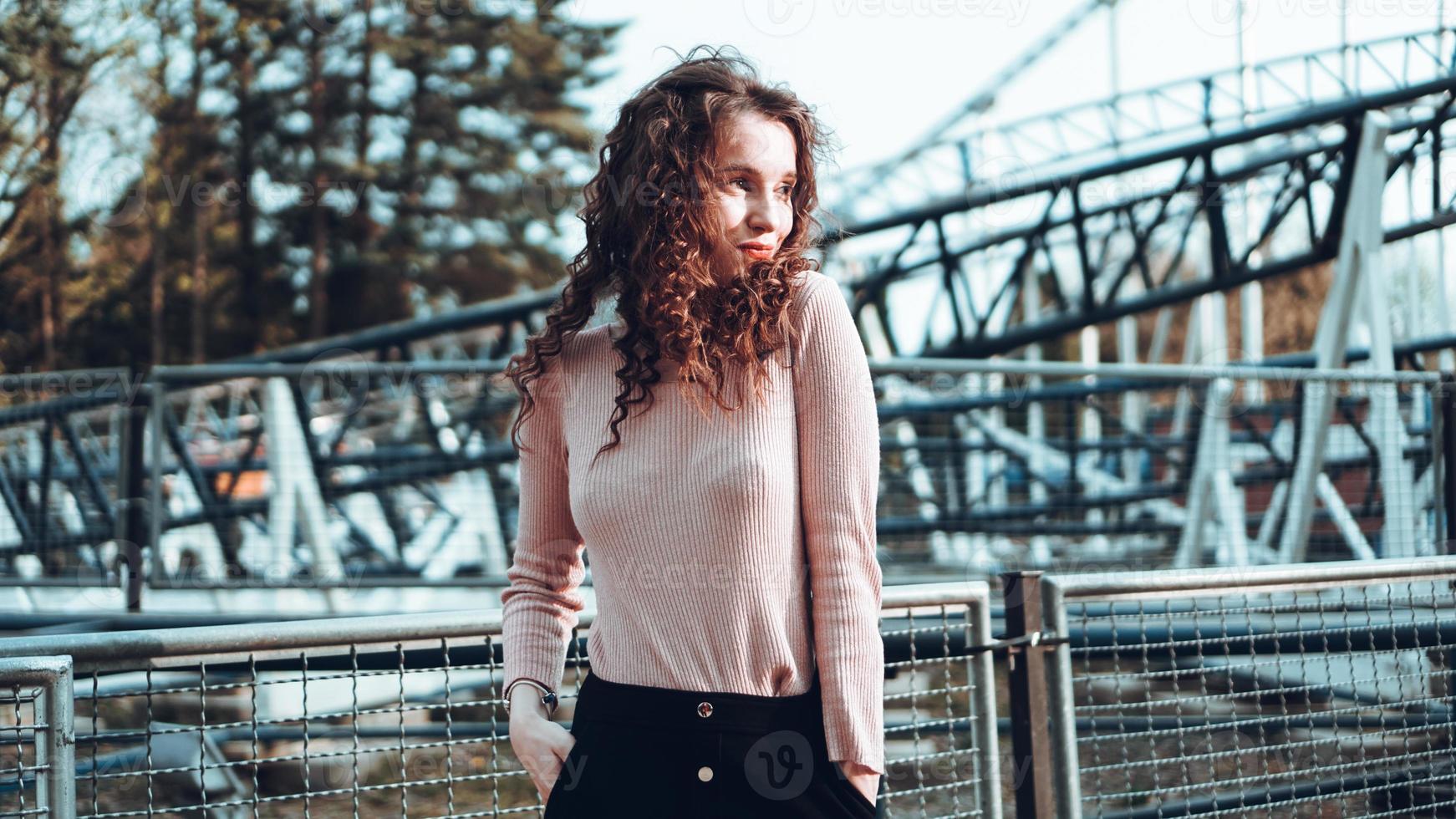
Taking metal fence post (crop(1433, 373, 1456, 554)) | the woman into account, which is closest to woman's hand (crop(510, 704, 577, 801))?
the woman

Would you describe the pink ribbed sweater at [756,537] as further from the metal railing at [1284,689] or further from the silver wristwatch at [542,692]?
the metal railing at [1284,689]

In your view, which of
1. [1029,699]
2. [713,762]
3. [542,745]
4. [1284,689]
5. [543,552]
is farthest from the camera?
[1284,689]

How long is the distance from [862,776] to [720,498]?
37 centimetres

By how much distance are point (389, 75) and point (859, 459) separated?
26.3 m

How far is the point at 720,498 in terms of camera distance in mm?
1470

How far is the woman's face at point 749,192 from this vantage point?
1.58m

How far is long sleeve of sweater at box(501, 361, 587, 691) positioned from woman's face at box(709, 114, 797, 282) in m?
0.31

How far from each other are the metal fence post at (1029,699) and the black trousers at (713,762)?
1073 mm

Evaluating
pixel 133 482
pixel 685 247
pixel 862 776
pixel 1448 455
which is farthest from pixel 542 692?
pixel 1448 455

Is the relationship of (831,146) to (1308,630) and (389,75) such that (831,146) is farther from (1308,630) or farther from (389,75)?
(389,75)

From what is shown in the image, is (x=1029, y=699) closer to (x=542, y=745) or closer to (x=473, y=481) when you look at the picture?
(x=542, y=745)

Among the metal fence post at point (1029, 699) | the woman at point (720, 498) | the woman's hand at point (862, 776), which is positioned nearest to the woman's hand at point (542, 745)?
the woman at point (720, 498)

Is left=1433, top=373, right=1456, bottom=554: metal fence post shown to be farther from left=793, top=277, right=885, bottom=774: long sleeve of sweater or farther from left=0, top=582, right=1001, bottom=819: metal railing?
left=793, top=277, right=885, bottom=774: long sleeve of sweater

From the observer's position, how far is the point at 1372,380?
5863 mm
